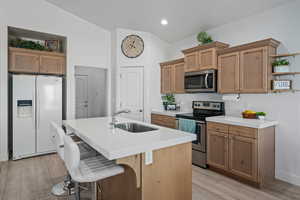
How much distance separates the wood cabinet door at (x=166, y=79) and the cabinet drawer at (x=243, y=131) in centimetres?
203

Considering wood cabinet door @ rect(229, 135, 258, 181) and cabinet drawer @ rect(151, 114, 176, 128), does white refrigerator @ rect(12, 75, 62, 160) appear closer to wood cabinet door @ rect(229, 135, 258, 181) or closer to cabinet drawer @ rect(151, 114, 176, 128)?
cabinet drawer @ rect(151, 114, 176, 128)

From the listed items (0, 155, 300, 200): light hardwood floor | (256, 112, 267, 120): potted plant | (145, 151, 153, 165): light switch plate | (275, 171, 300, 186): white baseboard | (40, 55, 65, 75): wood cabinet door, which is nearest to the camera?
(145, 151, 153, 165): light switch plate

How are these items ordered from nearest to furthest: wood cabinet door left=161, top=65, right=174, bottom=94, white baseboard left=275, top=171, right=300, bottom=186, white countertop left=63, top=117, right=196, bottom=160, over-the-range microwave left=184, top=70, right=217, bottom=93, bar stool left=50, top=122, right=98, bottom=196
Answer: white countertop left=63, top=117, right=196, bottom=160 → bar stool left=50, top=122, right=98, bottom=196 → white baseboard left=275, top=171, right=300, bottom=186 → over-the-range microwave left=184, top=70, right=217, bottom=93 → wood cabinet door left=161, top=65, right=174, bottom=94

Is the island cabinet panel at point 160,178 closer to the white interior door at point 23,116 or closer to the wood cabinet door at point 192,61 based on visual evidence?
the wood cabinet door at point 192,61

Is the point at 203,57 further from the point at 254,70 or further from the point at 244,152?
the point at 244,152

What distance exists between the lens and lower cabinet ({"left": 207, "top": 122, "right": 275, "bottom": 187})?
2613 mm

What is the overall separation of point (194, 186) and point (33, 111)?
3573 mm

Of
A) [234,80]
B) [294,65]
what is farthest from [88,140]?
[294,65]

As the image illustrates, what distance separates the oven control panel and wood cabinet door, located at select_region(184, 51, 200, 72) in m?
0.76

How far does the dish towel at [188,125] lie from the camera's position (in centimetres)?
348

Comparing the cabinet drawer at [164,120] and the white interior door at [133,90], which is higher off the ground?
the white interior door at [133,90]

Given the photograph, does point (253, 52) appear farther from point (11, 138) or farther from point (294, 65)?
point (11, 138)

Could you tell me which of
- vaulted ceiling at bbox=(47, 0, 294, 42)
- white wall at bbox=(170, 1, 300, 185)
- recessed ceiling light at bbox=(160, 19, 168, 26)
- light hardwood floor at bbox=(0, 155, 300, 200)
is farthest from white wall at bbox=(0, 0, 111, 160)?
white wall at bbox=(170, 1, 300, 185)

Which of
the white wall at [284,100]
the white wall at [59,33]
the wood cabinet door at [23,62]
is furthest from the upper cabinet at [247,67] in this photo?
the wood cabinet door at [23,62]
